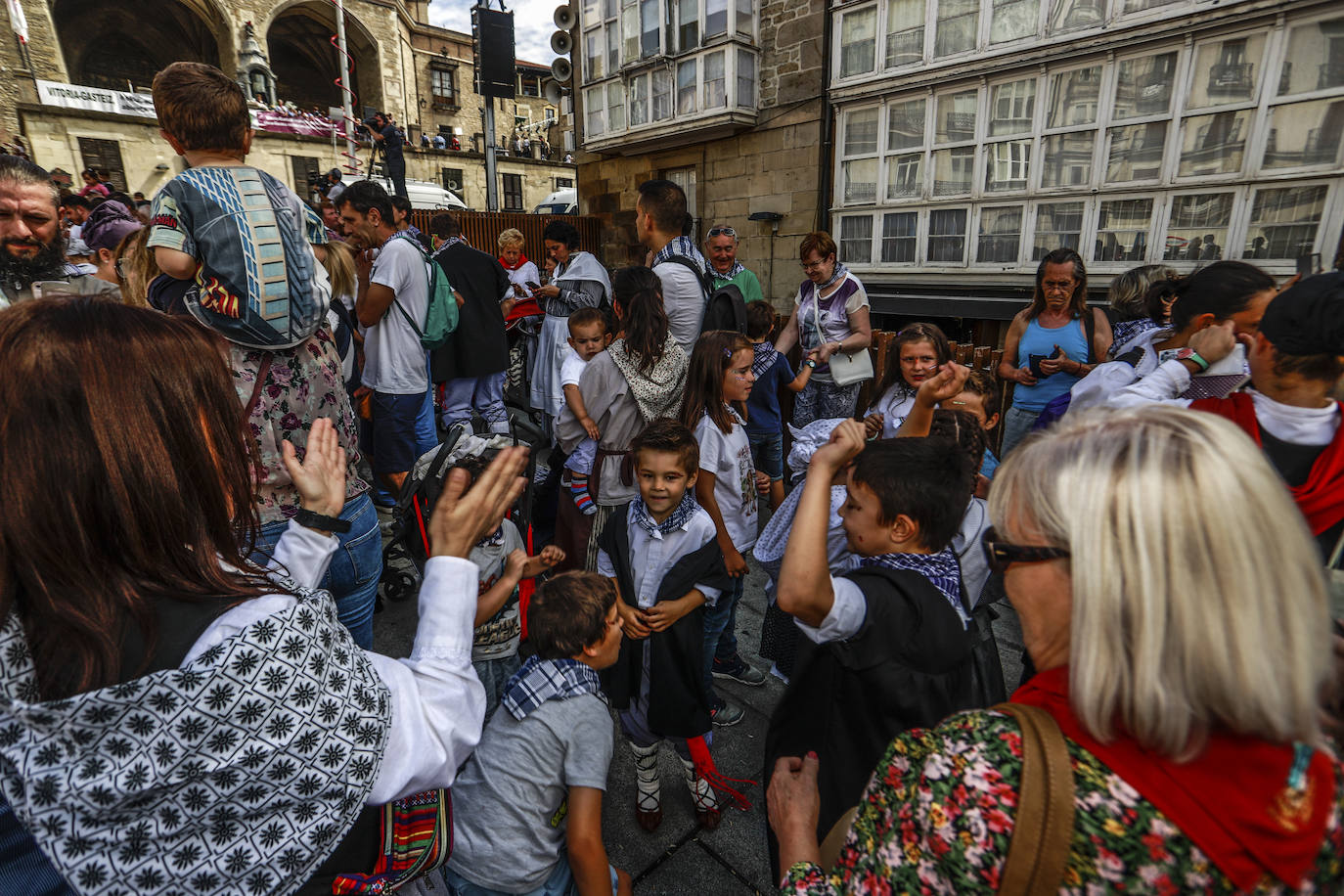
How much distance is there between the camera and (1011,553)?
104cm

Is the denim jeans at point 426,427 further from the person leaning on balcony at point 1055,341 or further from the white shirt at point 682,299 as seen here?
the person leaning on balcony at point 1055,341

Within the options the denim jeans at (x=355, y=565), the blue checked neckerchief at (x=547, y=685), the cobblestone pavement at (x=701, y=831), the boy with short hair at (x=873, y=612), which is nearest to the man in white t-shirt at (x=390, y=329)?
the denim jeans at (x=355, y=565)

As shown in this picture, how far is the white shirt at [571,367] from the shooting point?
3773 mm

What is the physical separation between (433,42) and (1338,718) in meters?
46.4

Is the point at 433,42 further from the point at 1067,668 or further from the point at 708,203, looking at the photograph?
the point at 1067,668

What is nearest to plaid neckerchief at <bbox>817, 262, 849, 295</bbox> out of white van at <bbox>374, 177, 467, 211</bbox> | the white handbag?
the white handbag

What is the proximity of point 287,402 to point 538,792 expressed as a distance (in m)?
1.40

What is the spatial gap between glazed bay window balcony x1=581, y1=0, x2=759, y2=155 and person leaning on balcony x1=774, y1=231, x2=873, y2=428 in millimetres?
8071

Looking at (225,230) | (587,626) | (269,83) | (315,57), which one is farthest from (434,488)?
(315,57)

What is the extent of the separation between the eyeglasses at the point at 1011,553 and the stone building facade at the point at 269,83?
853 inches

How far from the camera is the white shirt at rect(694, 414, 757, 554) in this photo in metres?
2.95

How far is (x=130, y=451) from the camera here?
92 centimetres

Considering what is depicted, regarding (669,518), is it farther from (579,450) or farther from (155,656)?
(155,656)

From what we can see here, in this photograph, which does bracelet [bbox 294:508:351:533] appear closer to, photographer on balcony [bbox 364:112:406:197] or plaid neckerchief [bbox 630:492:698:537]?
plaid neckerchief [bbox 630:492:698:537]
